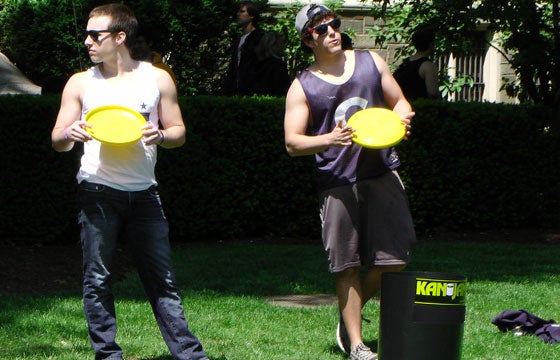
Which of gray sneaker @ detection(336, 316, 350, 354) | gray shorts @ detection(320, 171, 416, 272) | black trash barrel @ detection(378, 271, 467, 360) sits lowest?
gray sneaker @ detection(336, 316, 350, 354)

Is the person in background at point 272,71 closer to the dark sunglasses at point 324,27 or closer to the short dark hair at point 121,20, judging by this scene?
the dark sunglasses at point 324,27

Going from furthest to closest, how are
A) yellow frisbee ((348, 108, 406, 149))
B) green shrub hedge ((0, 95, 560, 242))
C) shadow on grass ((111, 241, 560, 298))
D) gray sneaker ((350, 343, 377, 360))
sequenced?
green shrub hedge ((0, 95, 560, 242)), shadow on grass ((111, 241, 560, 298)), gray sneaker ((350, 343, 377, 360)), yellow frisbee ((348, 108, 406, 149))

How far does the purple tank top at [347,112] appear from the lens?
17.7 feet

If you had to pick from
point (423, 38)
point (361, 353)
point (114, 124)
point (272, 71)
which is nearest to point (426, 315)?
point (361, 353)

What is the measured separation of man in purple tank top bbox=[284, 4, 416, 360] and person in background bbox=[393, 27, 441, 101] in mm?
4703

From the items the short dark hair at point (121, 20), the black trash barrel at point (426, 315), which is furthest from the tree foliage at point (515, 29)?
the black trash barrel at point (426, 315)

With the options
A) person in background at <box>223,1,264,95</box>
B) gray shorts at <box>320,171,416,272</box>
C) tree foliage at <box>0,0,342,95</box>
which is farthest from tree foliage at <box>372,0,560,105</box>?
gray shorts at <box>320,171,416,272</box>

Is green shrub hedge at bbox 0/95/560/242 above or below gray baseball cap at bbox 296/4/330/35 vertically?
below

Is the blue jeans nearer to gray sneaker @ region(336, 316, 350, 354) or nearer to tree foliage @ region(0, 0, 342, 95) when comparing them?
gray sneaker @ region(336, 316, 350, 354)

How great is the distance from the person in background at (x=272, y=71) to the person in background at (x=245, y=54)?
0.06 metres

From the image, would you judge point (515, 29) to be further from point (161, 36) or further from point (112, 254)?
point (112, 254)

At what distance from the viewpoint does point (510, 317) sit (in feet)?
20.7

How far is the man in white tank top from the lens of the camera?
16.1 ft

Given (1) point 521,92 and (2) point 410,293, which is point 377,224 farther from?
(1) point 521,92
